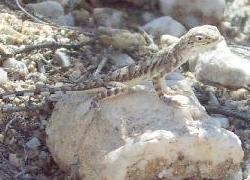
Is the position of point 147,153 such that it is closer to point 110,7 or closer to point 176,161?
point 176,161

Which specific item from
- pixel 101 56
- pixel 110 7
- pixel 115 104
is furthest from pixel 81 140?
pixel 110 7

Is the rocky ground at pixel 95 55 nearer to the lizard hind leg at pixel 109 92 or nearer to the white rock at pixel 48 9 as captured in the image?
the white rock at pixel 48 9

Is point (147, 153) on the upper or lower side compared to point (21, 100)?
upper

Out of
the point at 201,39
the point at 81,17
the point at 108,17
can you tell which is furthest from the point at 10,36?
the point at 201,39

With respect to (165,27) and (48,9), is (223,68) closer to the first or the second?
(165,27)

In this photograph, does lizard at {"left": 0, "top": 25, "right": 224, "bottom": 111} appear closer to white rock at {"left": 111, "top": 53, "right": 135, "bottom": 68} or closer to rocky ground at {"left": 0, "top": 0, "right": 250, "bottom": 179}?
rocky ground at {"left": 0, "top": 0, "right": 250, "bottom": 179}
